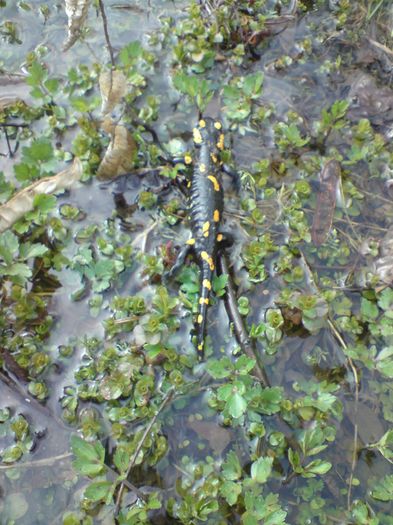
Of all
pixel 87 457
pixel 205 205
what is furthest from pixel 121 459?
pixel 205 205

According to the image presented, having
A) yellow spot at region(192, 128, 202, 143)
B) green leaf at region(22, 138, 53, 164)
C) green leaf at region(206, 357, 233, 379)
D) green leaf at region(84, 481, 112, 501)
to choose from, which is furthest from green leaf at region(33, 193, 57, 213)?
green leaf at region(84, 481, 112, 501)

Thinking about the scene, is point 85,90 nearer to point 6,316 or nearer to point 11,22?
point 11,22

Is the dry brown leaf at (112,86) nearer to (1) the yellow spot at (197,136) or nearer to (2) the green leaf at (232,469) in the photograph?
(1) the yellow spot at (197,136)

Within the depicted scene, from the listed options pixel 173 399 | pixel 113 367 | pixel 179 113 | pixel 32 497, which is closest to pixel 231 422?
pixel 173 399

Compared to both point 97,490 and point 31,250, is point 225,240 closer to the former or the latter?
point 31,250

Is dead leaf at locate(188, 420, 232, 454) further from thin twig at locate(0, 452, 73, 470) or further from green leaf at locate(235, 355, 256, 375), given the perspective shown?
thin twig at locate(0, 452, 73, 470)

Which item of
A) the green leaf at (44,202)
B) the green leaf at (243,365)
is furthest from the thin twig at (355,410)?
the green leaf at (44,202)
